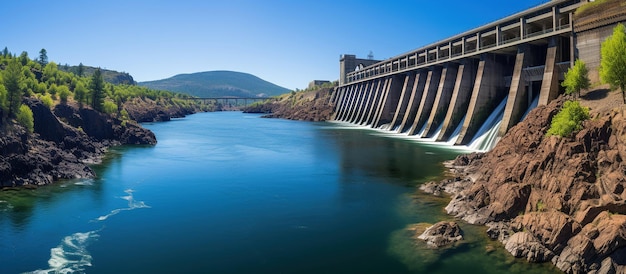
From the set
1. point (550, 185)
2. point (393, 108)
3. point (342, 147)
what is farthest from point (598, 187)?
point (393, 108)

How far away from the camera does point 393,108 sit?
327 feet

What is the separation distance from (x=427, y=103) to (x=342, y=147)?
957 inches

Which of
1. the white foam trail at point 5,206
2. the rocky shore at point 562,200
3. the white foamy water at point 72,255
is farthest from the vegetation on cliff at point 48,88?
the rocky shore at point 562,200

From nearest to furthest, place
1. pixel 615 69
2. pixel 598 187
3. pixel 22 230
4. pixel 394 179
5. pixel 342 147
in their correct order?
pixel 598 187 → pixel 22 230 → pixel 615 69 → pixel 394 179 → pixel 342 147

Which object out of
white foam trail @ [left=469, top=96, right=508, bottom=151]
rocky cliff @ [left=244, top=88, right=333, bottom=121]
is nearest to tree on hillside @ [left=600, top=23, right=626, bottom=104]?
white foam trail @ [left=469, top=96, right=508, bottom=151]

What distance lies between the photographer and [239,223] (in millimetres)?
24656

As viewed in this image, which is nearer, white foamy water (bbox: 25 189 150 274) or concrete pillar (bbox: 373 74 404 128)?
white foamy water (bbox: 25 189 150 274)

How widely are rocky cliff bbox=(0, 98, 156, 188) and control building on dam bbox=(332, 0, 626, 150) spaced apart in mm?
49044

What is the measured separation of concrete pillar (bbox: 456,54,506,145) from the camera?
57.2 m

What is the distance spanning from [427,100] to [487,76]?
17233mm

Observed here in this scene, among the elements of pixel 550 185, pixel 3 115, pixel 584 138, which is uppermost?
pixel 3 115

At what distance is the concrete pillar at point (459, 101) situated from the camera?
63219 mm

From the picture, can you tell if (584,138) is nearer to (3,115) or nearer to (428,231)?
(428,231)

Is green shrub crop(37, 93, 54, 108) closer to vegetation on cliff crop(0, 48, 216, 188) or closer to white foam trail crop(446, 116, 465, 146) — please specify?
vegetation on cliff crop(0, 48, 216, 188)
